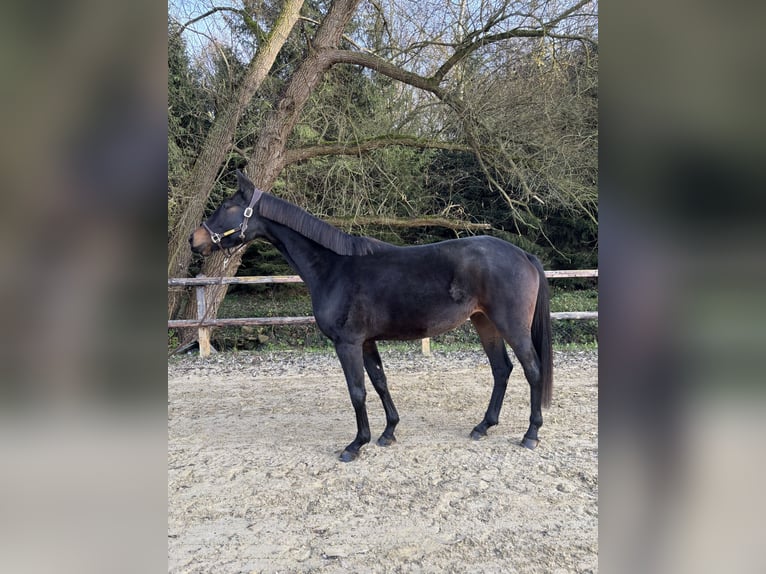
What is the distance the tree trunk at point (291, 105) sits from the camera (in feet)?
22.7

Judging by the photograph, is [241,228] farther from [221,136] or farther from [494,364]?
[221,136]

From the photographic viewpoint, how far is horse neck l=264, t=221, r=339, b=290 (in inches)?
131

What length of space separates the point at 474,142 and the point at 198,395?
528cm

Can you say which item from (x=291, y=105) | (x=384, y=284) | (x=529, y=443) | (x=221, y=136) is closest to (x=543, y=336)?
(x=529, y=443)

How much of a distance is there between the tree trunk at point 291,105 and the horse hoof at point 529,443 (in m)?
5.09

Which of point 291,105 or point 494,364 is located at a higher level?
point 291,105

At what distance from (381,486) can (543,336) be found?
5.27ft

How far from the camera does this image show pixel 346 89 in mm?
7727

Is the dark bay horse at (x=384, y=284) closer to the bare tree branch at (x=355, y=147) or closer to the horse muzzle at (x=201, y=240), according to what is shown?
the horse muzzle at (x=201, y=240)

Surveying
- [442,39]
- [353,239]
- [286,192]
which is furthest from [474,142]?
[353,239]
